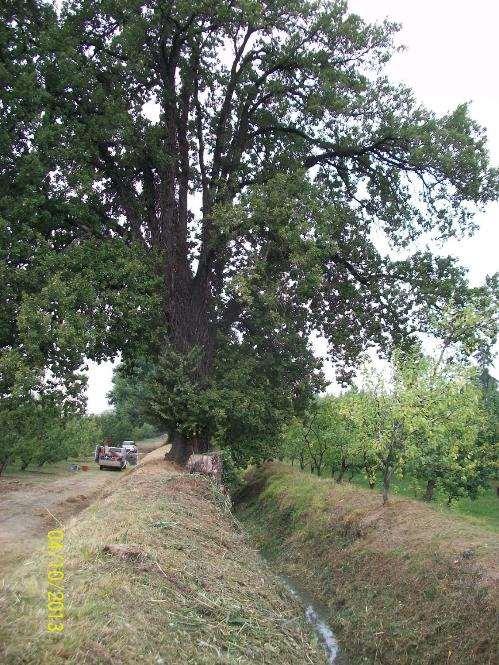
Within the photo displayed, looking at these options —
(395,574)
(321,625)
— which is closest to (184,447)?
(321,625)

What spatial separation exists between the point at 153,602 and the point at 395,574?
8532 millimetres

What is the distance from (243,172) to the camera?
2103 cm

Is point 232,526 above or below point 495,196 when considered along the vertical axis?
below

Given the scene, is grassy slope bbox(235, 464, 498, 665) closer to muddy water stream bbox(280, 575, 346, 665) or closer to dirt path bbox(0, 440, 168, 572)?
muddy water stream bbox(280, 575, 346, 665)

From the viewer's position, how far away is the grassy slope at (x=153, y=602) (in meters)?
4.99

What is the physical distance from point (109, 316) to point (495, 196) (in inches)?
498

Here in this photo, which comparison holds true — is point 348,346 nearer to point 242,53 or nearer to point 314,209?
point 314,209

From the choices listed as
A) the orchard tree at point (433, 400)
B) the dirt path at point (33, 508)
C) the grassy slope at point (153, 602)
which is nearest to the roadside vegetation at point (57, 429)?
the dirt path at point (33, 508)

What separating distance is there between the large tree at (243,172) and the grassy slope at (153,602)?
8039 millimetres

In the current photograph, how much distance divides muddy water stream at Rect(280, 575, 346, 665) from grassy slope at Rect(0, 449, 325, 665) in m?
1.45

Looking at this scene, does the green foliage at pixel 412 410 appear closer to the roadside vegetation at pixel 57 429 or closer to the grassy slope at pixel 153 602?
the grassy slope at pixel 153 602

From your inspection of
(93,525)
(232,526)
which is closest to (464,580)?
(232,526)

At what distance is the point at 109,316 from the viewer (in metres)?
16.9

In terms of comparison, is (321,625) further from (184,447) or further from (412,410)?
(184,447)
